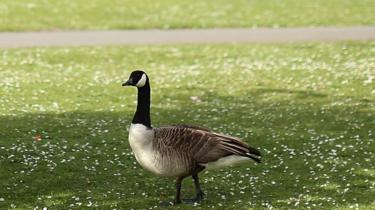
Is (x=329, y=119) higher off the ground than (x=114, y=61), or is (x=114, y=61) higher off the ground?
(x=114, y=61)

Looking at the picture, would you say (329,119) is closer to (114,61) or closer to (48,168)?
(48,168)

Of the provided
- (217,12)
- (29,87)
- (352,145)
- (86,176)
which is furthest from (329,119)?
(217,12)

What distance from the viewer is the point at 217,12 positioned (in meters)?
34.9

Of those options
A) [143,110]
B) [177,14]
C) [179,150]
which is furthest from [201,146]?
[177,14]

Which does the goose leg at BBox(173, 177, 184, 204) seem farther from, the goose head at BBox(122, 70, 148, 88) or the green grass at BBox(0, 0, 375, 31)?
the green grass at BBox(0, 0, 375, 31)

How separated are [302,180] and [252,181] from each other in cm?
81

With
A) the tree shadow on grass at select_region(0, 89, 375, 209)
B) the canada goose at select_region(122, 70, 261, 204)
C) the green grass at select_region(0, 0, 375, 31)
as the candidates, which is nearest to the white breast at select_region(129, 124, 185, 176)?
the canada goose at select_region(122, 70, 261, 204)

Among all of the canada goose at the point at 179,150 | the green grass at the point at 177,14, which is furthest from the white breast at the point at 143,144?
the green grass at the point at 177,14

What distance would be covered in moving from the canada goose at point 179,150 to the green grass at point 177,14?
19816 mm

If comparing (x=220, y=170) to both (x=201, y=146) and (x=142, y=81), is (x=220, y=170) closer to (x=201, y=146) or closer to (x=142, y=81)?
(x=201, y=146)

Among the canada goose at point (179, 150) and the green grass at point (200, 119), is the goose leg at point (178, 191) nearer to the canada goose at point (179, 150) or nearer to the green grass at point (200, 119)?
the canada goose at point (179, 150)

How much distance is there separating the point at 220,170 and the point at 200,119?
164 inches

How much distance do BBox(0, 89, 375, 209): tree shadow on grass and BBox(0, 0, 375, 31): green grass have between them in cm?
1228

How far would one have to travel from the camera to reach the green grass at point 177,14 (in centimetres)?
3198
